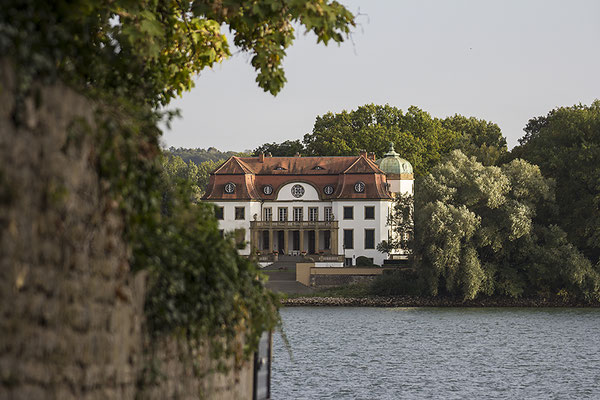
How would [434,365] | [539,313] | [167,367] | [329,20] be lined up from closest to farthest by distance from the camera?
[167,367] → [329,20] → [434,365] → [539,313]

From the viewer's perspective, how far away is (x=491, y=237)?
57.4 m

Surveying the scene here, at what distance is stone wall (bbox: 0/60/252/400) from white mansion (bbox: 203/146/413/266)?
2749 inches

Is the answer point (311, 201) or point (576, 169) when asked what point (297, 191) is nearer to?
point (311, 201)

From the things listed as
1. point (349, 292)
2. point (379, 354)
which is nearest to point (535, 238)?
point (349, 292)

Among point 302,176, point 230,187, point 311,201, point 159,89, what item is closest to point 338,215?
point 311,201

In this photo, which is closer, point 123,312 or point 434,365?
point 123,312

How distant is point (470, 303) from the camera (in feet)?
196

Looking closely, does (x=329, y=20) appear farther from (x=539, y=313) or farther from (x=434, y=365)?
(x=539, y=313)

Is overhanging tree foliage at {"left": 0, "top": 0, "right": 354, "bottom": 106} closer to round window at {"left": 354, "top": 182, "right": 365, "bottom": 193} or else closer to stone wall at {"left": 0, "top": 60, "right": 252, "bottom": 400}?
stone wall at {"left": 0, "top": 60, "right": 252, "bottom": 400}

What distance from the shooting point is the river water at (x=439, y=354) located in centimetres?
3202

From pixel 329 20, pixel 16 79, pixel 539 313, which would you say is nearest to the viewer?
pixel 16 79

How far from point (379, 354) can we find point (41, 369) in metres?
38.3

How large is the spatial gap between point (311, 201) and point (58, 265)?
242 ft

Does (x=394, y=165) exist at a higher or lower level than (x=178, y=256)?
higher
